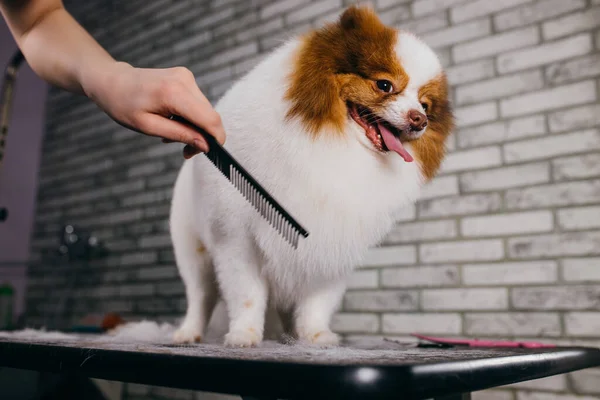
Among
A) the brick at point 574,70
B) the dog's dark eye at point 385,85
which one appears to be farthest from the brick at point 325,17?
the dog's dark eye at point 385,85

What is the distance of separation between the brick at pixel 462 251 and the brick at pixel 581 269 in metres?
0.21

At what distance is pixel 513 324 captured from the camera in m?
1.72

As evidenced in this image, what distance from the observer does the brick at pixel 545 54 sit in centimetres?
170

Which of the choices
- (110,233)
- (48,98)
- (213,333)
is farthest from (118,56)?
(213,333)

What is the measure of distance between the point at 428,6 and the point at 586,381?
1.48 metres

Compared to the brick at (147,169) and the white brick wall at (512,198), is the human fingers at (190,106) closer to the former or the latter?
the white brick wall at (512,198)

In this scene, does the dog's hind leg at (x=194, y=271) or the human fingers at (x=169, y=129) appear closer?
the human fingers at (x=169, y=129)

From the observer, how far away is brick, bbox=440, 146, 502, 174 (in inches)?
72.2

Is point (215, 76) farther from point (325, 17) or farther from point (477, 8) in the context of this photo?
point (477, 8)

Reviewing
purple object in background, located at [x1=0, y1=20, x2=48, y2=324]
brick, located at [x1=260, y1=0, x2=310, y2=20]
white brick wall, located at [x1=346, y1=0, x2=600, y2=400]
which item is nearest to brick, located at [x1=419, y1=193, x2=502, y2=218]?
white brick wall, located at [x1=346, y1=0, x2=600, y2=400]

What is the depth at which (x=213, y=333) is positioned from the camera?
1.29 meters

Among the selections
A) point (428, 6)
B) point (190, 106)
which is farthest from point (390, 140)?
point (428, 6)

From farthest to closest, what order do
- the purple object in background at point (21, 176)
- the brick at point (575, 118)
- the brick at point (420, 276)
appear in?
the purple object in background at point (21, 176) < the brick at point (420, 276) < the brick at point (575, 118)

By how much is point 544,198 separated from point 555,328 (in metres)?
0.43
